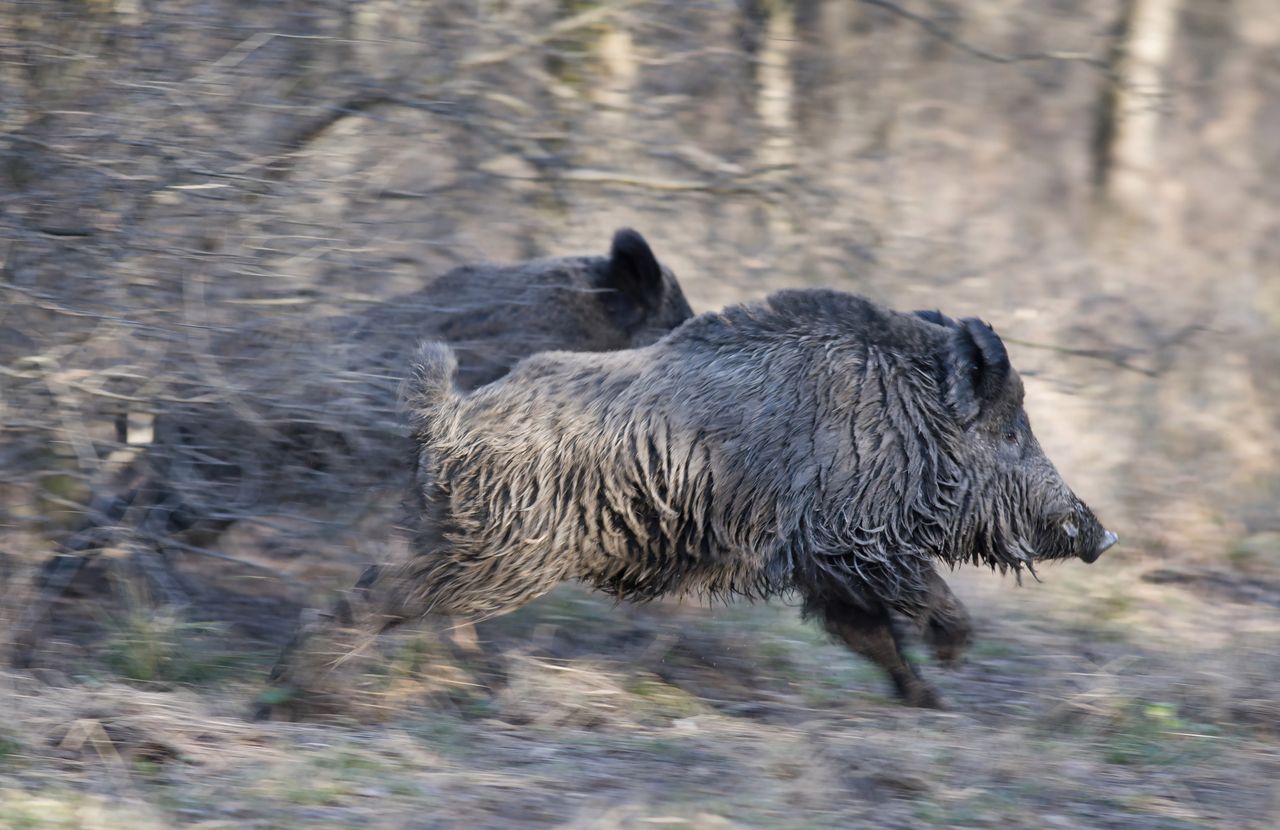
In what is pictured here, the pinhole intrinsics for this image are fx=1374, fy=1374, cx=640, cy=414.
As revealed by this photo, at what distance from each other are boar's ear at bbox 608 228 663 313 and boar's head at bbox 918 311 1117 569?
1.80m

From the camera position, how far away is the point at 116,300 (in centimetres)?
549

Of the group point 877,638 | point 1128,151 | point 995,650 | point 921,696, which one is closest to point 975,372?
point 877,638

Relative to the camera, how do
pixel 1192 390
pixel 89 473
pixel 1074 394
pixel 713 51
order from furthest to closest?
pixel 1192 390 → pixel 1074 394 → pixel 713 51 → pixel 89 473

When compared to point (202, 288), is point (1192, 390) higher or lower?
lower

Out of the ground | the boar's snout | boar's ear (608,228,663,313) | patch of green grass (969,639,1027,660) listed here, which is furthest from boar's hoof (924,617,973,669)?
boar's ear (608,228,663,313)

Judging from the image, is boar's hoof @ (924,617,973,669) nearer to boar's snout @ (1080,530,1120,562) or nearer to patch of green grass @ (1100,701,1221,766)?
patch of green grass @ (1100,701,1221,766)

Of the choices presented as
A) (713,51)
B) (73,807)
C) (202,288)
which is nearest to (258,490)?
(202,288)

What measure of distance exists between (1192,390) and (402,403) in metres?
7.55

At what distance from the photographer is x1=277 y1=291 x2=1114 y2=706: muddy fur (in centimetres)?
537

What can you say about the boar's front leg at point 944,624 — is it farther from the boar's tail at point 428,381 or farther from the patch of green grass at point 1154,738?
the boar's tail at point 428,381

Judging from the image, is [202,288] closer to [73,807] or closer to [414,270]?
[414,270]

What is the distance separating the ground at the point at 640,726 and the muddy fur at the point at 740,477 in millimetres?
473

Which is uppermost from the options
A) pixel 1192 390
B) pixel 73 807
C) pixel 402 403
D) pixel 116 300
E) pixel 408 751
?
pixel 116 300

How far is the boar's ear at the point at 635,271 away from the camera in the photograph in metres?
6.93
